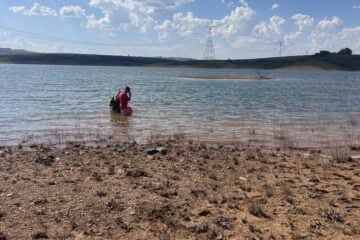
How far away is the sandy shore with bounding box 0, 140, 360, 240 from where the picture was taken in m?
7.54

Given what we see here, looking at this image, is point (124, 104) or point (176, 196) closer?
point (176, 196)

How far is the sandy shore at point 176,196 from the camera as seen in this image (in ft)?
24.7

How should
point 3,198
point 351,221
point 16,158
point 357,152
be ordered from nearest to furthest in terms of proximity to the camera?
point 351,221 → point 3,198 → point 16,158 → point 357,152

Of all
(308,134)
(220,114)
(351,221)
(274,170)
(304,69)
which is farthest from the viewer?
(304,69)

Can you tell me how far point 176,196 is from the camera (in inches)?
365

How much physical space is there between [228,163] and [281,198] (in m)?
3.41

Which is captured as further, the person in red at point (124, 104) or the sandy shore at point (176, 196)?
the person in red at point (124, 104)

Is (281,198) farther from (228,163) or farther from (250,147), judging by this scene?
(250,147)

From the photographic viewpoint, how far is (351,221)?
313 inches

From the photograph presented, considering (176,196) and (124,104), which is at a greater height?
(176,196)

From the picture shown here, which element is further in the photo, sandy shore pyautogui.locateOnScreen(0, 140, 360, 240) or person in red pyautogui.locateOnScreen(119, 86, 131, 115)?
person in red pyautogui.locateOnScreen(119, 86, 131, 115)

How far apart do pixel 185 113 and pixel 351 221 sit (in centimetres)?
2135

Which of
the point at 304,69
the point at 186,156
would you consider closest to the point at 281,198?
the point at 186,156

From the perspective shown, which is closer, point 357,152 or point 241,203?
point 241,203
